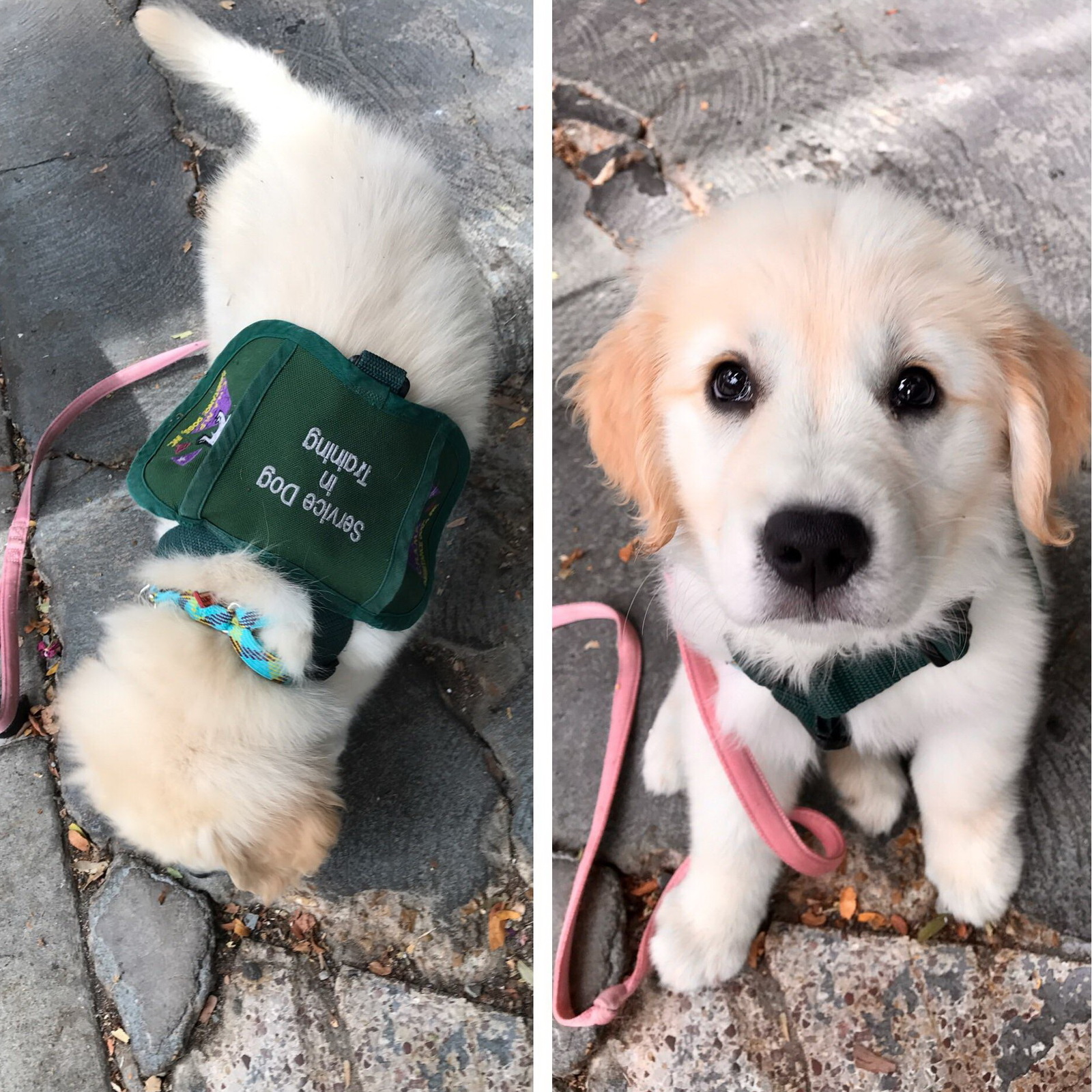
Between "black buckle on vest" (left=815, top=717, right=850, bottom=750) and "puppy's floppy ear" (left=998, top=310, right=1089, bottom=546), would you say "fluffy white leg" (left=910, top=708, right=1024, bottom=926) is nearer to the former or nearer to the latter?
"black buckle on vest" (left=815, top=717, right=850, bottom=750)

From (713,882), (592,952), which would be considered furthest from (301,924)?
(713,882)

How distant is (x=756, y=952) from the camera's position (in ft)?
5.91

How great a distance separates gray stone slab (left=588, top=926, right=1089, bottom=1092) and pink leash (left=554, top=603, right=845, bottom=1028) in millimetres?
107

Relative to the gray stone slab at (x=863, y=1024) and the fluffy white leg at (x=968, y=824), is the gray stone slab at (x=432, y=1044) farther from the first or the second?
the fluffy white leg at (x=968, y=824)

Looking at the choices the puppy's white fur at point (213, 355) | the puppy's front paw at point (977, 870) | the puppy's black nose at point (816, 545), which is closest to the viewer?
the puppy's black nose at point (816, 545)

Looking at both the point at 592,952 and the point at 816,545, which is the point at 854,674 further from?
the point at 592,952

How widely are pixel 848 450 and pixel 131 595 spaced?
188cm

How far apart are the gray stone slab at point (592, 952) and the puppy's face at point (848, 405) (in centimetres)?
92

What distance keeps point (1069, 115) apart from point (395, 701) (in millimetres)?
2491

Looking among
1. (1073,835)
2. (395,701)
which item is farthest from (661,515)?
(1073,835)

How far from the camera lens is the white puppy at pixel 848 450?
44.0 inches

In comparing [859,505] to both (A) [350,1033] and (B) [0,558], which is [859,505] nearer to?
(A) [350,1033]

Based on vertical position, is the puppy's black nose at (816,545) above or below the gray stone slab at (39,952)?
above

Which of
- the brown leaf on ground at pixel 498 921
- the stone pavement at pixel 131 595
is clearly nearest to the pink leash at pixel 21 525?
the stone pavement at pixel 131 595
